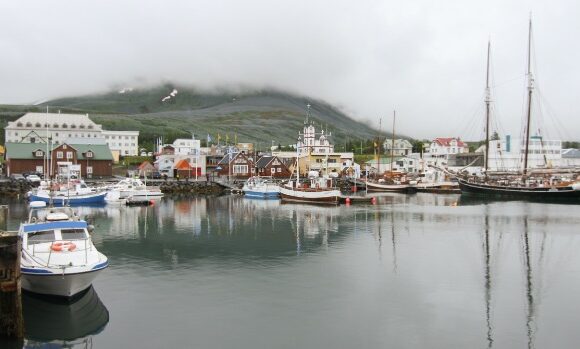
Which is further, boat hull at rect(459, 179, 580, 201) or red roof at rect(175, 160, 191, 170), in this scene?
red roof at rect(175, 160, 191, 170)

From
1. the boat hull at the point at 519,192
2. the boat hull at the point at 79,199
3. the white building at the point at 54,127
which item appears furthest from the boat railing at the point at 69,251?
the white building at the point at 54,127

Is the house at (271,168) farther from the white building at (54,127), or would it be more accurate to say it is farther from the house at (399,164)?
the white building at (54,127)

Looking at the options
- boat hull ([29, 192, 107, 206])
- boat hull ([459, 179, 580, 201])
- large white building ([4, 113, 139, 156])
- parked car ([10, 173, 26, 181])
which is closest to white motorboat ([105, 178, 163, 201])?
boat hull ([29, 192, 107, 206])

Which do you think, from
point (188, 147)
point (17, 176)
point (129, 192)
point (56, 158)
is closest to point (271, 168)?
point (188, 147)

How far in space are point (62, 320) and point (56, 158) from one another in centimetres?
8342

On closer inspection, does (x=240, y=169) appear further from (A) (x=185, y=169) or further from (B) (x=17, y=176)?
(B) (x=17, y=176)

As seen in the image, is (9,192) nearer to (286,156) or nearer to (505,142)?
(286,156)

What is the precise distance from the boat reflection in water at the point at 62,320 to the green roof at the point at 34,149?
3197 inches

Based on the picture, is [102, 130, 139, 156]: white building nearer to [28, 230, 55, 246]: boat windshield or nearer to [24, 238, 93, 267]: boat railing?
[28, 230, 55, 246]: boat windshield

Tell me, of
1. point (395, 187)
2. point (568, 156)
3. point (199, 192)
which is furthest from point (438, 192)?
point (568, 156)

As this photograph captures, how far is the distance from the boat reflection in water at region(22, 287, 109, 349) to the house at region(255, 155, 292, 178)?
3473 inches

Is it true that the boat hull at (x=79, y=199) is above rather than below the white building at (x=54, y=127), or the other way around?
below

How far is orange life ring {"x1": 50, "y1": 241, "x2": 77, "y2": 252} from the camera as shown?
23.2 metres

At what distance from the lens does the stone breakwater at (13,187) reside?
76188mm
